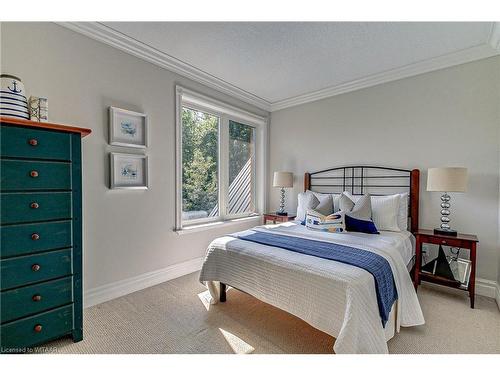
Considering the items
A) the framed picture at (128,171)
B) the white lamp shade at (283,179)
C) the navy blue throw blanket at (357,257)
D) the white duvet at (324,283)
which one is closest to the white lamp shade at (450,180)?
the white duvet at (324,283)

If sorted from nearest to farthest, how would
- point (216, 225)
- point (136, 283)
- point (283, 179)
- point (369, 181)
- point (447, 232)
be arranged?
point (447, 232) → point (136, 283) → point (369, 181) → point (216, 225) → point (283, 179)

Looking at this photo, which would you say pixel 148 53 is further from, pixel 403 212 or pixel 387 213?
pixel 403 212

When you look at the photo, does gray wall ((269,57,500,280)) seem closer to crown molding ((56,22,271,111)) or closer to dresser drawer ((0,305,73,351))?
crown molding ((56,22,271,111))

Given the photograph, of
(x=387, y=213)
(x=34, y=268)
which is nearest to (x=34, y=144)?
(x=34, y=268)

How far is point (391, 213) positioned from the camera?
2623mm

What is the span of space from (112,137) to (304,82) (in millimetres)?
2526

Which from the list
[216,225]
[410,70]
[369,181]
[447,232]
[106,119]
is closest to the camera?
[106,119]

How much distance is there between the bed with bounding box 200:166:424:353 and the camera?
4.39 feet

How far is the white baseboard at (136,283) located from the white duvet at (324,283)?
80cm

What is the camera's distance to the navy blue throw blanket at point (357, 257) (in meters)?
1.48

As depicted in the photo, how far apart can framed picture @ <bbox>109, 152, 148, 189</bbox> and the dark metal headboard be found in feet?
7.88

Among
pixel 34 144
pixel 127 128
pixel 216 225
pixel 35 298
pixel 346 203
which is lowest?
pixel 35 298

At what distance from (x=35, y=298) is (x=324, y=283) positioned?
1.84m

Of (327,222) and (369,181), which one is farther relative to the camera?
(369,181)
